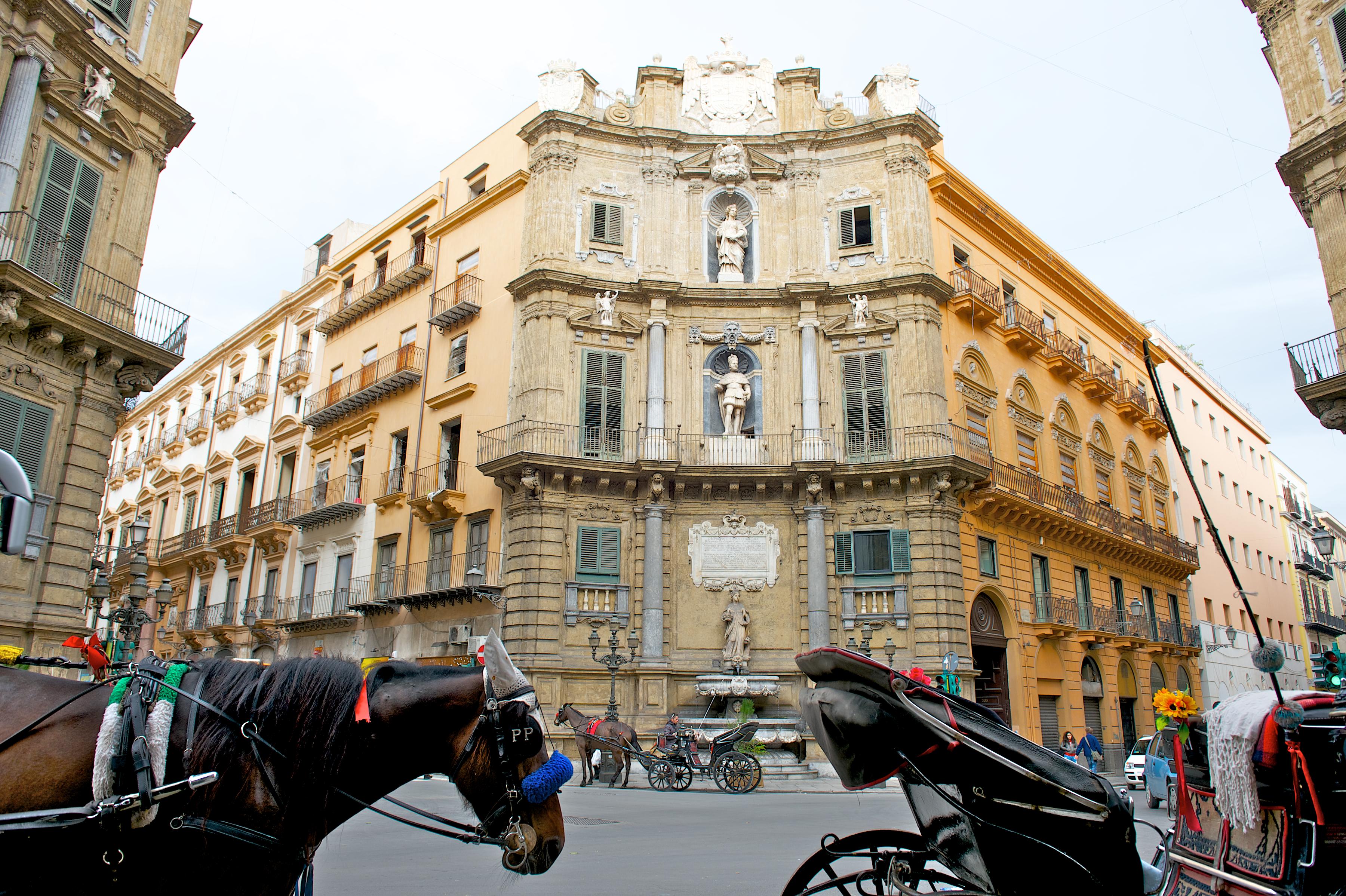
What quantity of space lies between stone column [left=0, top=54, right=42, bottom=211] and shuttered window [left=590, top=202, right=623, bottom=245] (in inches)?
518

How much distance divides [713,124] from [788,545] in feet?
39.7

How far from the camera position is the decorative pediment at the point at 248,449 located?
3406 centimetres

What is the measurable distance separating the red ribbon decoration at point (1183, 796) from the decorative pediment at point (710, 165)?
22528 mm

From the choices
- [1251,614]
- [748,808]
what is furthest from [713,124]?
[1251,614]

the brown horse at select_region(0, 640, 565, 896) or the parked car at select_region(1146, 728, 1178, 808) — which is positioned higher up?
the brown horse at select_region(0, 640, 565, 896)

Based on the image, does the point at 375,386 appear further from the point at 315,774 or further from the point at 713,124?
the point at 315,774

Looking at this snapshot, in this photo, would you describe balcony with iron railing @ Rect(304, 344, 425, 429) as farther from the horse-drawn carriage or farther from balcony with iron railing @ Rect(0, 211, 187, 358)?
the horse-drawn carriage

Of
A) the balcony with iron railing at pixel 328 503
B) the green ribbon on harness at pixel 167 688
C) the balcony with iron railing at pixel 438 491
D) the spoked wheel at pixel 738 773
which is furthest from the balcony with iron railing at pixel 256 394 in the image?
the green ribbon on harness at pixel 167 688

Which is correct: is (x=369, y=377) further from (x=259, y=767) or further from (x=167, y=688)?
A: (x=259, y=767)

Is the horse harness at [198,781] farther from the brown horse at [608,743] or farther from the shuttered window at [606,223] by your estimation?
the shuttered window at [606,223]

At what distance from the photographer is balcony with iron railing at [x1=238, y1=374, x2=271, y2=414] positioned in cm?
3497

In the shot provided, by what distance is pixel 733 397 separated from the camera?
2383cm

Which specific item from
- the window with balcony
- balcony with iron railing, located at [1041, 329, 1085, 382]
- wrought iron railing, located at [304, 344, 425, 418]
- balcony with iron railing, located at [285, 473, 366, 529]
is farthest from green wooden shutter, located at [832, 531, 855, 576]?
balcony with iron railing, located at [285, 473, 366, 529]

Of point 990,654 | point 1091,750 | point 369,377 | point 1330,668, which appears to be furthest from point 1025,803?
point 369,377
